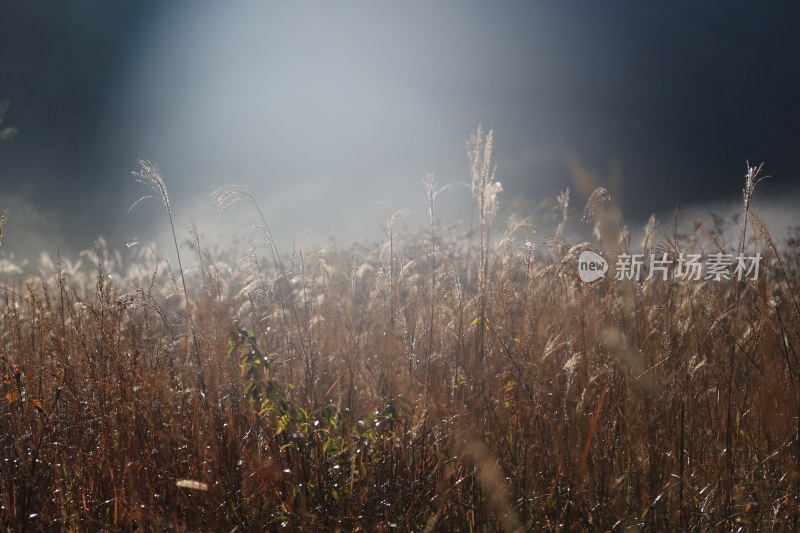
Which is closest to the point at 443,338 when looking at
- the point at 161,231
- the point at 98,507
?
the point at 98,507

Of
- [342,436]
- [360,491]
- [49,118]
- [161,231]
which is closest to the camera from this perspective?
[360,491]

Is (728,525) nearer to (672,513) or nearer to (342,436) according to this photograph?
(672,513)

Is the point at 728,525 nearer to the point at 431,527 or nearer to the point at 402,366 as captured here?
the point at 431,527

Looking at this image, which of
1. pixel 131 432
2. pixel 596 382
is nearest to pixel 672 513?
pixel 596 382

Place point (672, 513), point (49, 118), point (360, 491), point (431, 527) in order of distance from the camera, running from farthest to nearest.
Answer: point (49, 118)
point (360, 491)
point (672, 513)
point (431, 527)

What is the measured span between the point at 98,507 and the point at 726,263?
2727 mm

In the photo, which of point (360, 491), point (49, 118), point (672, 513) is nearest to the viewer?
point (672, 513)

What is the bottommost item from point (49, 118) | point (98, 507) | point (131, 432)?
point (98, 507)

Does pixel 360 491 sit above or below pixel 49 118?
below

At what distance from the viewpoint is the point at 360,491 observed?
2.68 m

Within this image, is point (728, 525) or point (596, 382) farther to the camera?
point (596, 382)

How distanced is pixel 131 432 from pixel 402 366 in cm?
121


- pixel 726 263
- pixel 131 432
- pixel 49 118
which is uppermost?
pixel 49 118

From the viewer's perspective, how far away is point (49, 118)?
1986 cm
